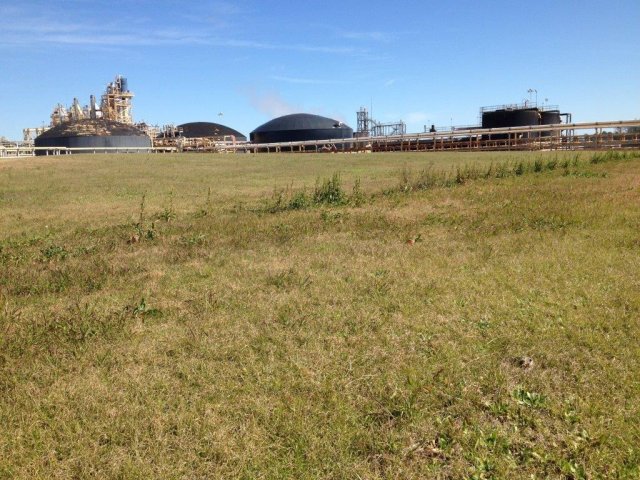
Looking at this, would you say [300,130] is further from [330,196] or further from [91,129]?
[330,196]

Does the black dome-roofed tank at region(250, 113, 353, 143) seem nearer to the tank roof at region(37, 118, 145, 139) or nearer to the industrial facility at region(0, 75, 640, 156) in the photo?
the industrial facility at region(0, 75, 640, 156)

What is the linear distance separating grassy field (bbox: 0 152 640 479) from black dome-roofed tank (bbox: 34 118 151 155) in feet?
214

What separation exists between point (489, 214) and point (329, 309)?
638cm

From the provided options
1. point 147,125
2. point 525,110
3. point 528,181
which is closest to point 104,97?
point 147,125

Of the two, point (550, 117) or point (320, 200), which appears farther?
point (550, 117)

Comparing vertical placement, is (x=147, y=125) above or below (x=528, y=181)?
above

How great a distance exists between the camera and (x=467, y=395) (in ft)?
12.5

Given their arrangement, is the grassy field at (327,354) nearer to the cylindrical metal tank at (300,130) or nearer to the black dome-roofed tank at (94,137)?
the black dome-roofed tank at (94,137)

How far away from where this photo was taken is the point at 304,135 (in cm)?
8581

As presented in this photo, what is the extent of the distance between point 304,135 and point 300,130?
1.11 meters

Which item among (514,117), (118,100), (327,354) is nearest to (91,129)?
(118,100)

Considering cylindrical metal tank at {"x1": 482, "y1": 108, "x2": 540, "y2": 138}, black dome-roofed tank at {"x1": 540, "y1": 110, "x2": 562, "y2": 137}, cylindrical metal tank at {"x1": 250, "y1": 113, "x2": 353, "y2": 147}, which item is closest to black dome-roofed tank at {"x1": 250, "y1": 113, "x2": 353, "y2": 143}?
cylindrical metal tank at {"x1": 250, "y1": 113, "x2": 353, "y2": 147}

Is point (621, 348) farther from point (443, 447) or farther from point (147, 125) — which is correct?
point (147, 125)

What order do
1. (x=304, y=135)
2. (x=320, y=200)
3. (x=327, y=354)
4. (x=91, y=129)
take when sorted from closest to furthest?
1. (x=327, y=354)
2. (x=320, y=200)
3. (x=91, y=129)
4. (x=304, y=135)
